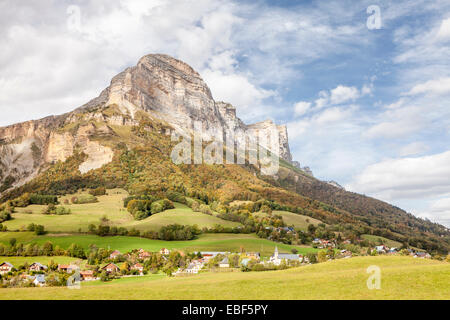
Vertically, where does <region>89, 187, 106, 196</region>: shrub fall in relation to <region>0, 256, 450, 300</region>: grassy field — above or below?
above

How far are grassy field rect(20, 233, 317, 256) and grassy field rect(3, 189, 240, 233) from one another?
8719 mm

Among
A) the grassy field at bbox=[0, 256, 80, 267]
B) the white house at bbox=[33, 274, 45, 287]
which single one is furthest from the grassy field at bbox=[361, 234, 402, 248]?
the white house at bbox=[33, 274, 45, 287]

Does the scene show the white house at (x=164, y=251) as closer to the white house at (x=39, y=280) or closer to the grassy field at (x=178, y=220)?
the grassy field at (x=178, y=220)

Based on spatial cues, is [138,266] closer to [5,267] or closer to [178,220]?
[5,267]

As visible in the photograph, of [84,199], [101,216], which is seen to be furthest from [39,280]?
[84,199]

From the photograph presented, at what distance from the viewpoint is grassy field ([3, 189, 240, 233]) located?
12306cm

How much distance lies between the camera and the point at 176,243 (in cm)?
11781

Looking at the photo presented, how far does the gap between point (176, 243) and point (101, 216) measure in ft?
118

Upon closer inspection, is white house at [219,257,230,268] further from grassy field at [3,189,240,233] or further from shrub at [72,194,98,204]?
shrub at [72,194,98,204]

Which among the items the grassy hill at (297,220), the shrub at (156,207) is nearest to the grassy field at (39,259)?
the shrub at (156,207)

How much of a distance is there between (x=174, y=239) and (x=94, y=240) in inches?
1036

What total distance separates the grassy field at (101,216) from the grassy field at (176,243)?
8719 millimetres

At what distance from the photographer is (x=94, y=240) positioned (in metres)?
112
